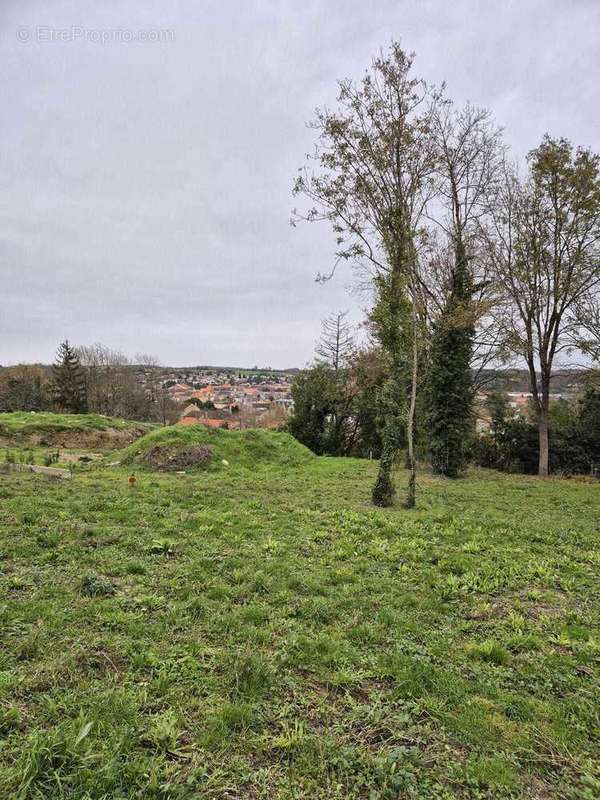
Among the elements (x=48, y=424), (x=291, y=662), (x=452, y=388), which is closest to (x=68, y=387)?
(x=48, y=424)

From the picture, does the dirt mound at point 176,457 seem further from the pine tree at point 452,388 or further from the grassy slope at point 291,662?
the pine tree at point 452,388

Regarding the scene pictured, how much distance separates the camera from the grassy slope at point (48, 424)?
53.7ft

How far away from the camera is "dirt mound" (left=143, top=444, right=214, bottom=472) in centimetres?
1227

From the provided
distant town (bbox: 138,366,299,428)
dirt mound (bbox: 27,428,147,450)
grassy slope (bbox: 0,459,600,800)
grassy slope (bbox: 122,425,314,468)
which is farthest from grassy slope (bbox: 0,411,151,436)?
grassy slope (bbox: 0,459,600,800)

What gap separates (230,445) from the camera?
1409cm

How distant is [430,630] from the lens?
142 inches

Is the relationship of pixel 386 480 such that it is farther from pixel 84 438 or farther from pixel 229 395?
pixel 229 395

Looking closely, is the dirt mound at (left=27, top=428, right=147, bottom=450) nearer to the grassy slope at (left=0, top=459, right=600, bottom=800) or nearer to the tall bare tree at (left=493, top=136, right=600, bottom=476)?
the grassy slope at (left=0, top=459, right=600, bottom=800)

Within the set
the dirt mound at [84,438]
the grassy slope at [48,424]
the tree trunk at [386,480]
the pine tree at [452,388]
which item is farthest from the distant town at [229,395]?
the tree trunk at [386,480]

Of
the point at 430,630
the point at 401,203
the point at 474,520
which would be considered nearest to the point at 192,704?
the point at 430,630

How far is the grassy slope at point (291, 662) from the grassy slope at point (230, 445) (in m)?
6.77

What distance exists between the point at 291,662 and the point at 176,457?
33.2 feet

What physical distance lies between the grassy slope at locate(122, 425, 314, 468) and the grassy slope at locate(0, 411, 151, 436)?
5261 mm

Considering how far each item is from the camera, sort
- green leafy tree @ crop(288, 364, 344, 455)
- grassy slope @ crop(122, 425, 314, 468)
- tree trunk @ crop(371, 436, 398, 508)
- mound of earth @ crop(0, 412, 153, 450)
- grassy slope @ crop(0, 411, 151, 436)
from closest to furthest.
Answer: tree trunk @ crop(371, 436, 398, 508) < grassy slope @ crop(122, 425, 314, 468) < mound of earth @ crop(0, 412, 153, 450) < grassy slope @ crop(0, 411, 151, 436) < green leafy tree @ crop(288, 364, 344, 455)
